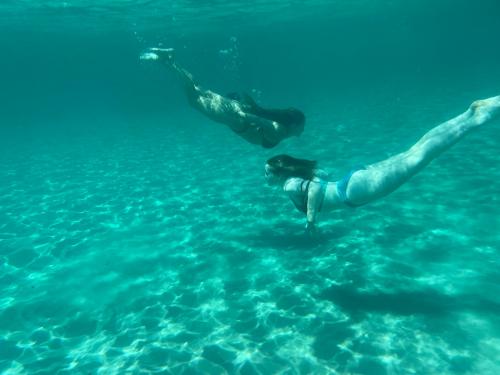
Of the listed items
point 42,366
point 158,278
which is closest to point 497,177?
point 158,278

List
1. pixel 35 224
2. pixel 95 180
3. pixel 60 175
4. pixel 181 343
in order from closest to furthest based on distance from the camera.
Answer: pixel 181 343
pixel 35 224
pixel 95 180
pixel 60 175

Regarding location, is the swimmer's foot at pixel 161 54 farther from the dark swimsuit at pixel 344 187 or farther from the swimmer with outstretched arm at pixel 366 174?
the dark swimsuit at pixel 344 187

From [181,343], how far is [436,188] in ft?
33.8

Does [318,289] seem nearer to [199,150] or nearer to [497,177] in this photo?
[497,177]

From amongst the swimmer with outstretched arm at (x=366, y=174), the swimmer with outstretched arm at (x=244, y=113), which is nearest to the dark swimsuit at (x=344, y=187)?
the swimmer with outstretched arm at (x=366, y=174)

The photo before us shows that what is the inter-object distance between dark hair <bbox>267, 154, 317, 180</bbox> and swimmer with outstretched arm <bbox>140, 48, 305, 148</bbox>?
1.10 meters

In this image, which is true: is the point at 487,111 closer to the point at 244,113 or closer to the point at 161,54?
the point at 244,113

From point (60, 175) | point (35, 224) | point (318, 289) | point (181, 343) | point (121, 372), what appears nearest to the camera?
point (121, 372)

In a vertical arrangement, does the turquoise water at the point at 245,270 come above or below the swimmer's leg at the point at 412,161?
below

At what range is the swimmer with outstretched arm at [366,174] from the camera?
7.16 m

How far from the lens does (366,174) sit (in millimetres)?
7188

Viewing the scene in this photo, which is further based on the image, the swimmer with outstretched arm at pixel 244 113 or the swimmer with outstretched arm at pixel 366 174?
the swimmer with outstretched arm at pixel 244 113

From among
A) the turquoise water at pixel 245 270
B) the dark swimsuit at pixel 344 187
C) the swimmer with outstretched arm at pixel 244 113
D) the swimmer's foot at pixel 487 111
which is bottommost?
the turquoise water at pixel 245 270

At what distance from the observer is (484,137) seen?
737 inches
